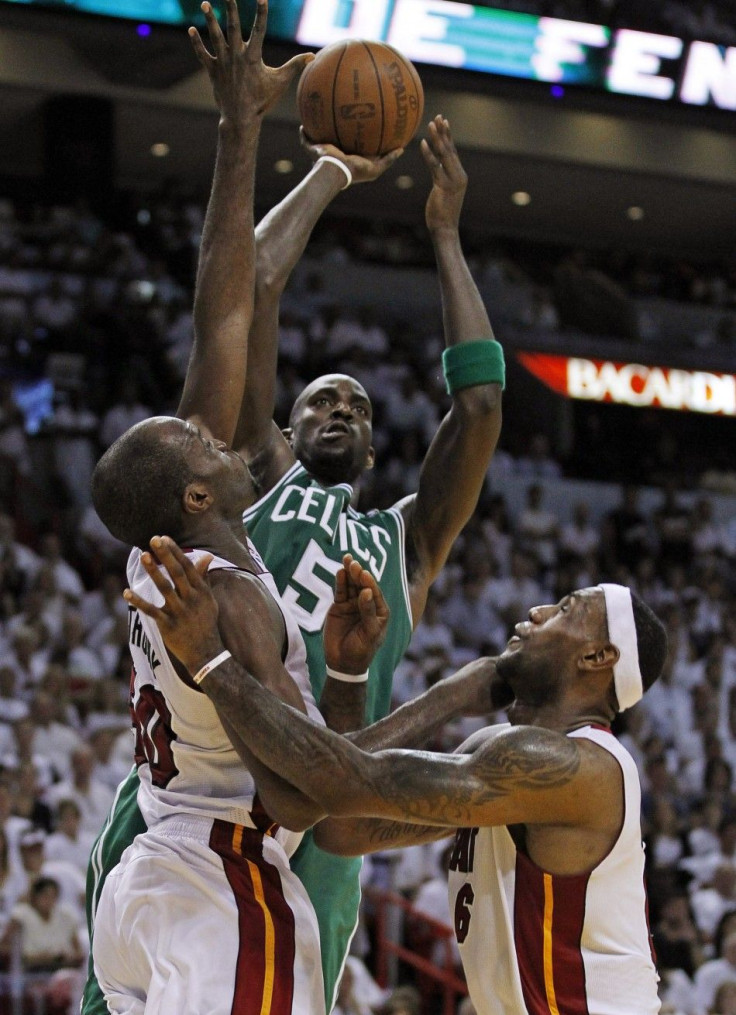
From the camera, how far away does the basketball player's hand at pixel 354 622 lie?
314cm

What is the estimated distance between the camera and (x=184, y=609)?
117 inches

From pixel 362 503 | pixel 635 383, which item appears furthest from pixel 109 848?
pixel 635 383

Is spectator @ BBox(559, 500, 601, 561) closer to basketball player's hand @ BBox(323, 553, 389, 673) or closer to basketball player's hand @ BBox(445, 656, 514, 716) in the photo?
basketball player's hand @ BBox(445, 656, 514, 716)

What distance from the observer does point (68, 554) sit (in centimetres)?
1162

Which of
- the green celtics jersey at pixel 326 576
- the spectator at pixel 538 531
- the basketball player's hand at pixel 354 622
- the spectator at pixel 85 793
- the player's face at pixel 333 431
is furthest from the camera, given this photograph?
the spectator at pixel 538 531

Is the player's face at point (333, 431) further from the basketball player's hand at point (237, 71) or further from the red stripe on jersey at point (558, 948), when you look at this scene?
the red stripe on jersey at point (558, 948)

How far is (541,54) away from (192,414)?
38.8 feet

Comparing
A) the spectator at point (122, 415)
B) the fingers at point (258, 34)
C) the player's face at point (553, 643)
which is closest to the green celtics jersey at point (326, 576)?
the player's face at point (553, 643)

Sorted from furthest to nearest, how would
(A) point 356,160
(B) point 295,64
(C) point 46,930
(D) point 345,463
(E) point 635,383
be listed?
(E) point 635,383 → (C) point 46,930 → (A) point 356,160 → (D) point 345,463 → (B) point 295,64

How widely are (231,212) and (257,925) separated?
5.32 feet

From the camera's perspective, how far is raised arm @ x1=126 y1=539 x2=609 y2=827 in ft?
9.73

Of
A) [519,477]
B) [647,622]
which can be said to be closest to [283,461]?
[647,622]

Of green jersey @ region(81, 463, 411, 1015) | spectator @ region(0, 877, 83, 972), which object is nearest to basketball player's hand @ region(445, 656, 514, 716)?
green jersey @ region(81, 463, 411, 1015)

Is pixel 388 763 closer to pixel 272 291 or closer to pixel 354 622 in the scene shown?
pixel 354 622
